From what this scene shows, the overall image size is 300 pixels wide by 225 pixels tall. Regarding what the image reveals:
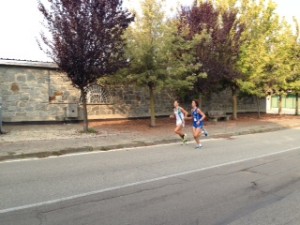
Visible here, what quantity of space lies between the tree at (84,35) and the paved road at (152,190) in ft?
14.5

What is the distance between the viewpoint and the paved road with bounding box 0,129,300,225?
5.01 metres

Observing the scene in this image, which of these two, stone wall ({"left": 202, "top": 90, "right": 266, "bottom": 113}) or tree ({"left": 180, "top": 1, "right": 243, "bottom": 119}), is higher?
tree ({"left": 180, "top": 1, "right": 243, "bottom": 119})

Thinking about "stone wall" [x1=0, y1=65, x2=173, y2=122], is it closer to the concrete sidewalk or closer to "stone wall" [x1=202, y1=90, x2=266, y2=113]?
A: the concrete sidewalk

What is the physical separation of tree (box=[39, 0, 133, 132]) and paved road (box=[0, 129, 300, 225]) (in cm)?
441

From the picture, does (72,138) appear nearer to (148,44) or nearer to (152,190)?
(148,44)

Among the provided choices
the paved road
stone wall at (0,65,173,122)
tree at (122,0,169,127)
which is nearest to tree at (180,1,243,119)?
tree at (122,0,169,127)

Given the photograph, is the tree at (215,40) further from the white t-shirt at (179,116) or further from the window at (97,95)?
the white t-shirt at (179,116)

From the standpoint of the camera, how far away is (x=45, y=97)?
56.3 ft

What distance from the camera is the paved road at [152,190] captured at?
5.01 m

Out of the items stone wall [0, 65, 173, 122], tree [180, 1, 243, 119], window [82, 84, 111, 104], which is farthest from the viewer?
window [82, 84, 111, 104]

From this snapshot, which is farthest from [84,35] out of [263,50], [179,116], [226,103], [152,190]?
[226,103]

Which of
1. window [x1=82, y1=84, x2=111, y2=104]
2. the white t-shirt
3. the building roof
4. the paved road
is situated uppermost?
the building roof

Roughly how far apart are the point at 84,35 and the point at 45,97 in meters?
5.28

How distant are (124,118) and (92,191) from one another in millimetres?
14296
